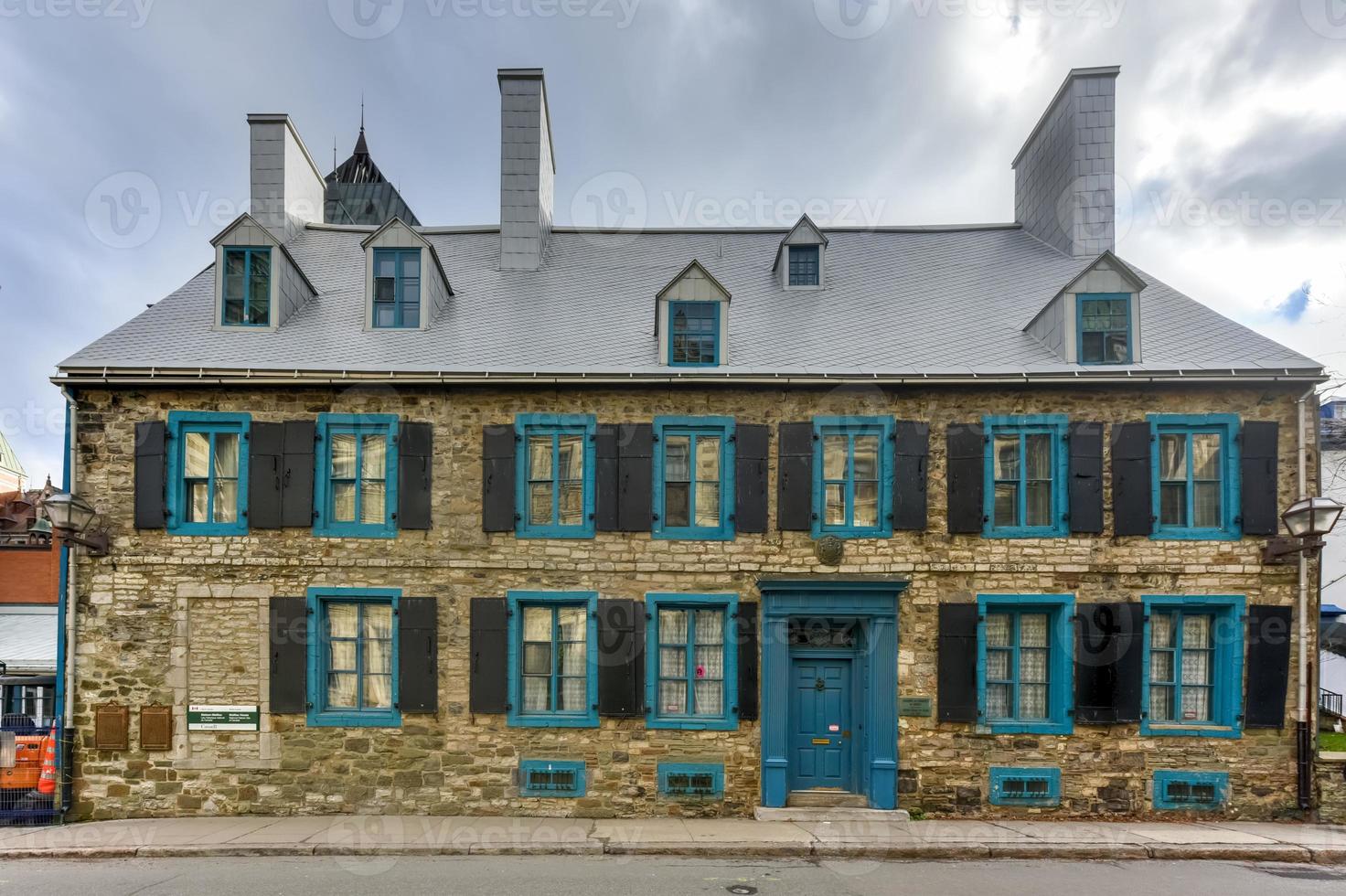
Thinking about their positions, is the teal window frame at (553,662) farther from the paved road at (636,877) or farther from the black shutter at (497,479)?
the paved road at (636,877)

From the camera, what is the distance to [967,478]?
1051cm

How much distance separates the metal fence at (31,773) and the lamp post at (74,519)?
271 centimetres

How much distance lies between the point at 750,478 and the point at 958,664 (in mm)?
4198

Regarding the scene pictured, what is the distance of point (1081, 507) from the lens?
10.4 meters

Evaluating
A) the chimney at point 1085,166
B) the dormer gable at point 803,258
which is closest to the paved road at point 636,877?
the dormer gable at point 803,258

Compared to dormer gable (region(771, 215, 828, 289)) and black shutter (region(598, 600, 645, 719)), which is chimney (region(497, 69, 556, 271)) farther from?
black shutter (region(598, 600, 645, 719))

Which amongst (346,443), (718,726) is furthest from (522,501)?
(718,726)

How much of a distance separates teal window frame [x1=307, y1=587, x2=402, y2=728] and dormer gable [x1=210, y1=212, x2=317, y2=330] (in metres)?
4.71

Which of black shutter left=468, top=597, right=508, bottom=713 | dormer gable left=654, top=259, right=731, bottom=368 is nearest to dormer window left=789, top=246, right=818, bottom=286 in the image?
dormer gable left=654, top=259, right=731, bottom=368

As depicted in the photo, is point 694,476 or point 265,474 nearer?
point 265,474

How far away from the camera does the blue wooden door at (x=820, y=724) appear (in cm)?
1052

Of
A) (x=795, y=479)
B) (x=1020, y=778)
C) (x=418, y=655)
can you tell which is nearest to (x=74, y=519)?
(x=418, y=655)

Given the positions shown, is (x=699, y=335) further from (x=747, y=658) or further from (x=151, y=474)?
(x=151, y=474)

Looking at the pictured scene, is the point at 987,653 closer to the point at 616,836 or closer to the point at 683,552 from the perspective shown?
the point at 683,552
